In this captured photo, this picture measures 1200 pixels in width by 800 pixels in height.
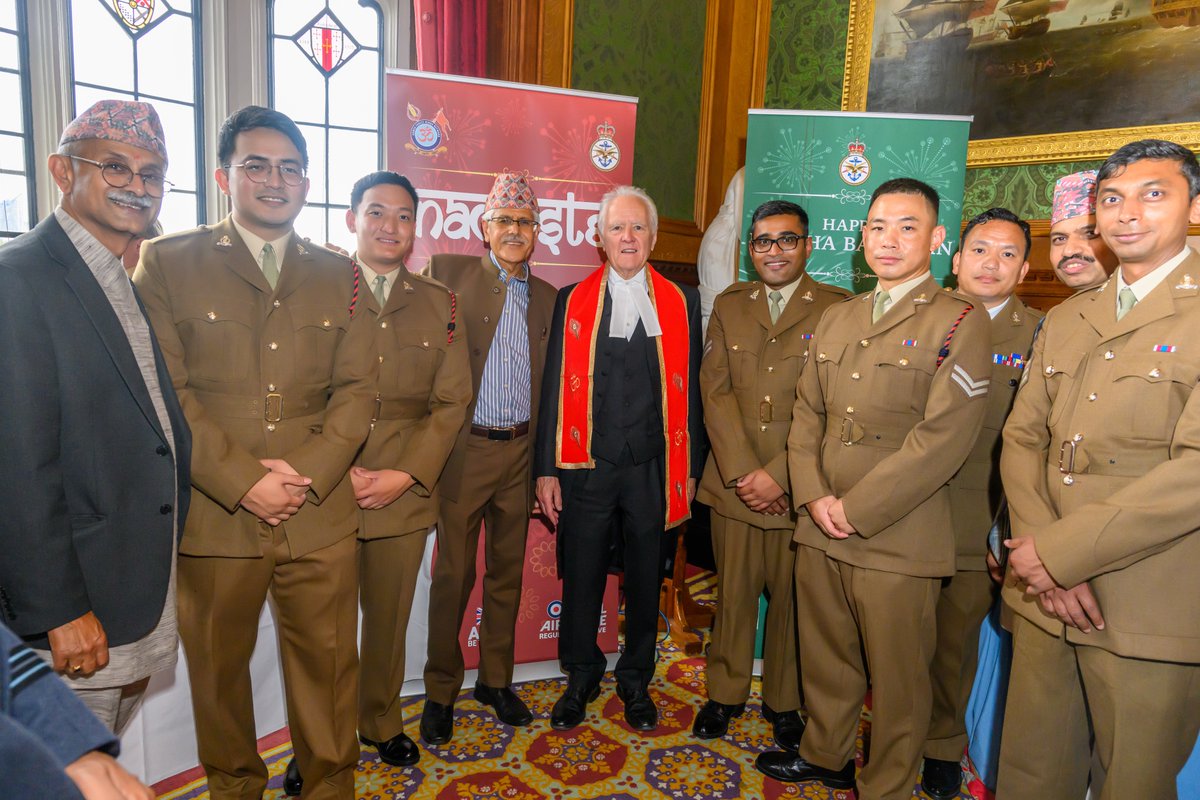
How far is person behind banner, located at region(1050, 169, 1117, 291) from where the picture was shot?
240cm

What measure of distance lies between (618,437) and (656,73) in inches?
126

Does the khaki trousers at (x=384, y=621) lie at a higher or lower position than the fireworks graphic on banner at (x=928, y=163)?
lower

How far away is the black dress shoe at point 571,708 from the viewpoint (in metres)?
2.80

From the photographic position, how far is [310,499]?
2029 millimetres

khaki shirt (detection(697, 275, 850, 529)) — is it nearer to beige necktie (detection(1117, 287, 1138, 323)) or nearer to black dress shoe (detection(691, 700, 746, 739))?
black dress shoe (detection(691, 700, 746, 739))

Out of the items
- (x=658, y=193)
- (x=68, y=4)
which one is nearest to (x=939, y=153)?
(x=658, y=193)

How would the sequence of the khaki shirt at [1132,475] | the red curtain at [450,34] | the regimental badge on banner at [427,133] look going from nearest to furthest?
1. the khaki shirt at [1132,475]
2. the regimental badge on banner at [427,133]
3. the red curtain at [450,34]

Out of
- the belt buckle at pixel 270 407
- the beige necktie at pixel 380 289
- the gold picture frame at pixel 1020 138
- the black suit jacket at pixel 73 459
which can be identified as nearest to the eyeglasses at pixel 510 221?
the beige necktie at pixel 380 289

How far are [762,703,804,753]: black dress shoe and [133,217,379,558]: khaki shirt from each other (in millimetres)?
1729

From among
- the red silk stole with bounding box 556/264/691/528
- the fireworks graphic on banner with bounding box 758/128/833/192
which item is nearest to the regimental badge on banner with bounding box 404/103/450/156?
the red silk stole with bounding box 556/264/691/528

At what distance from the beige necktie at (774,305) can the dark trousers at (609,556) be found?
681 mm

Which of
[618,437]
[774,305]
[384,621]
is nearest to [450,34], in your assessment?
[774,305]

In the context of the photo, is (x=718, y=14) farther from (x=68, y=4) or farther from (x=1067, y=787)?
(x=1067, y=787)

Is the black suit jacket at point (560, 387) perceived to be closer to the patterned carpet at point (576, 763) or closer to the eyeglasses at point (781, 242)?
the eyeglasses at point (781, 242)
